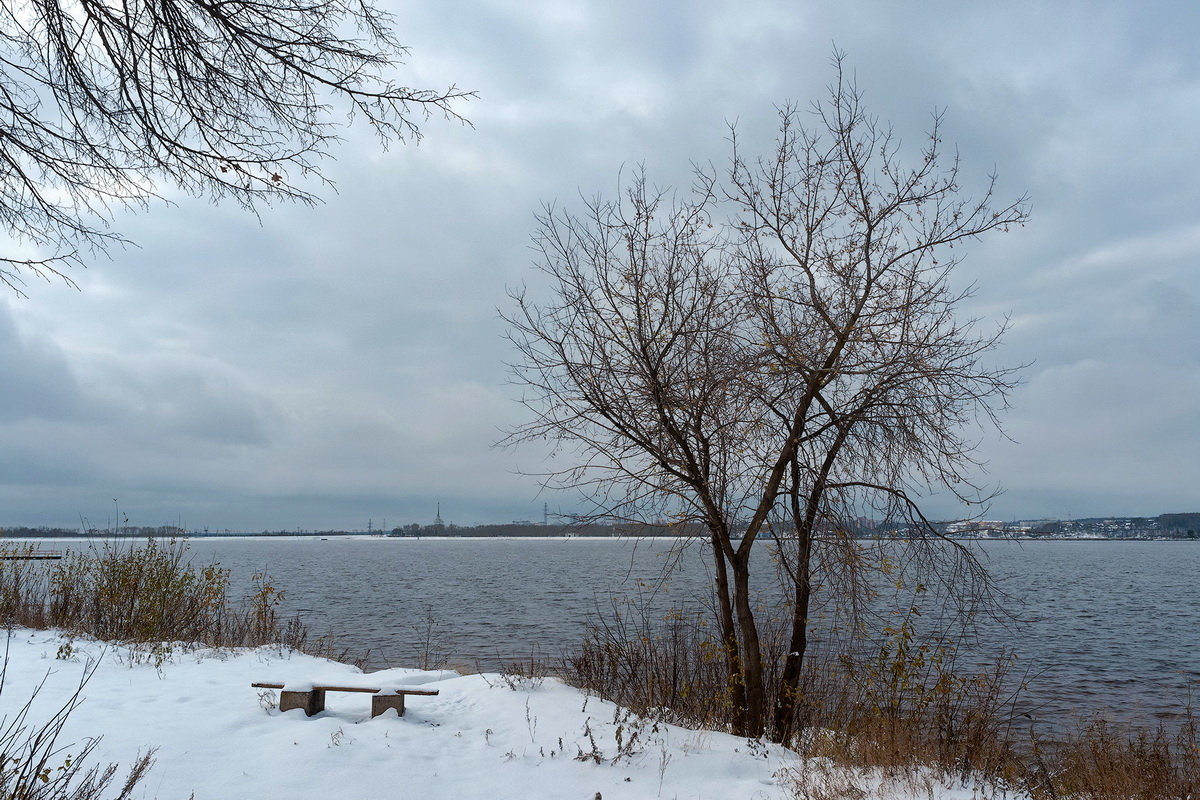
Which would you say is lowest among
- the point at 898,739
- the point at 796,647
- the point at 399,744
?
the point at 898,739

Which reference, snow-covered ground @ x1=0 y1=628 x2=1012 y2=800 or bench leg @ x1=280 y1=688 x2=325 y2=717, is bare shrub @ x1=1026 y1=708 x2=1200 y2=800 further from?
bench leg @ x1=280 y1=688 x2=325 y2=717

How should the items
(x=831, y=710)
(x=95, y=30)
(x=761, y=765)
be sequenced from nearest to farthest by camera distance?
(x=95, y=30)
(x=761, y=765)
(x=831, y=710)

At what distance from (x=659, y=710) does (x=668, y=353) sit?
3843 millimetres

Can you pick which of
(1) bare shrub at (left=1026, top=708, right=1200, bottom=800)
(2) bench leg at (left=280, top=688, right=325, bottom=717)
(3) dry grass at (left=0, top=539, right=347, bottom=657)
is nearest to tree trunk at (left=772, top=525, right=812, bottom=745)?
(1) bare shrub at (left=1026, top=708, right=1200, bottom=800)

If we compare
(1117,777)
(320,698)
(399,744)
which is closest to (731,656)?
(1117,777)

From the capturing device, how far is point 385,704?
7.06 m

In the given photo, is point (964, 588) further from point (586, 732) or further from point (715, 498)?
point (586, 732)

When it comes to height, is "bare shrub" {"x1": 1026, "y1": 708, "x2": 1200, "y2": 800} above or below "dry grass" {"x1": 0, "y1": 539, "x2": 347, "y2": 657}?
below

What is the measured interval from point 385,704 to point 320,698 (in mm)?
633

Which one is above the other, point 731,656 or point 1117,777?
point 731,656

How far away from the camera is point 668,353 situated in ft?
26.1

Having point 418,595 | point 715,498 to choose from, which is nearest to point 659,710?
point 715,498

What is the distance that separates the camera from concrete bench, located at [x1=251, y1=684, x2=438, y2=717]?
688 cm

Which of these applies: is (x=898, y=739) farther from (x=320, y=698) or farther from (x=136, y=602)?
(x=136, y=602)
